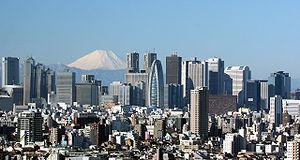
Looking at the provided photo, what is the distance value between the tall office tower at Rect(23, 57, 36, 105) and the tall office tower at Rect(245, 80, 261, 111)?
31.8 ft

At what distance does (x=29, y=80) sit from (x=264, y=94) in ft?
36.1

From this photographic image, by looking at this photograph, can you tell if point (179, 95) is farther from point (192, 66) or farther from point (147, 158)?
point (147, 158)

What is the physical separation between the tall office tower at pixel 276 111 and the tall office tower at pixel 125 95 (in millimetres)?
7451

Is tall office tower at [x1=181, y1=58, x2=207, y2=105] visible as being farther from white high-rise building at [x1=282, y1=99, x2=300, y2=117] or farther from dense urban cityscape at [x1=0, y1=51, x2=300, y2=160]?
white high-rise building at [x1=282, y1=99, x2=300, y2=117]

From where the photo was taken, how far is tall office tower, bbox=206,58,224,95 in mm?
44162

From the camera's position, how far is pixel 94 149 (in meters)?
20.8

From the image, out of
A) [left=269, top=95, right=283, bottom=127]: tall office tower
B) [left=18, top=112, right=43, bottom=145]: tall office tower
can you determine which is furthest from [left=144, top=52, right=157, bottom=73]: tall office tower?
[left=18, top=112, right=43, bottom=145]: tall office tower

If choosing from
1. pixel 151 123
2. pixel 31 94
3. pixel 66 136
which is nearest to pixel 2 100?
pixel 31 94

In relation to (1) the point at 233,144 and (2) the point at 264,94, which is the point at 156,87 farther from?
(1) the point at 233,144

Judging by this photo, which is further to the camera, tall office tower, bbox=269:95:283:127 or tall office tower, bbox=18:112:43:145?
tall office tower, bbox=269:95:283:127

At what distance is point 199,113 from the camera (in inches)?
1126

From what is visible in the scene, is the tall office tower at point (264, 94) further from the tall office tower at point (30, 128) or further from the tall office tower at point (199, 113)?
the tall office tower at point (30, 128)

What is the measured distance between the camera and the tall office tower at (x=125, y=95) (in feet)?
139

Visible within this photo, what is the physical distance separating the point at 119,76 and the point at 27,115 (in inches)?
1152
